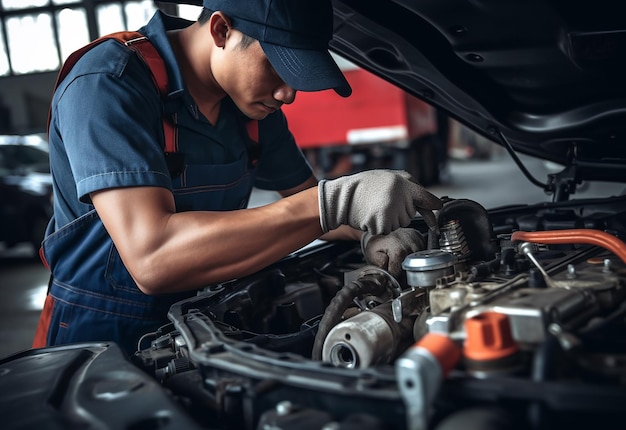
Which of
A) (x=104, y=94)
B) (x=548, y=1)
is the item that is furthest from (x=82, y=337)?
(x=548, y=1)

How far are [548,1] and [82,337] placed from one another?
1156 millimetres

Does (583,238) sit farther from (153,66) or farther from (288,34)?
→ (153,66)

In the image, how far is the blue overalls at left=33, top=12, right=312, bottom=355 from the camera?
1243 mm

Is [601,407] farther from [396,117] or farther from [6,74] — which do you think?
[6,74]

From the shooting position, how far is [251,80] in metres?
1.37

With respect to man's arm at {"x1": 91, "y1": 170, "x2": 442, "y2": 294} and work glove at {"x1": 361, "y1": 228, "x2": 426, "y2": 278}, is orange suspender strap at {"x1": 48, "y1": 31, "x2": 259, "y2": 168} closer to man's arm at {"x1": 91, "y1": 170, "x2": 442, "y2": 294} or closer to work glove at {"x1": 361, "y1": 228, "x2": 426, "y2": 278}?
man's arm at {"x1": 91, "y1": 170, "x2": 442, "y2": 294}

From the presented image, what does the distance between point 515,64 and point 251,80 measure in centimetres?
67

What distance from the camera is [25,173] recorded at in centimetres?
573

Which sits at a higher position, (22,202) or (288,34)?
(288,34)

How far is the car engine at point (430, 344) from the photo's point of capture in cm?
71

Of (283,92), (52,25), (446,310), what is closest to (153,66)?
(283,92)

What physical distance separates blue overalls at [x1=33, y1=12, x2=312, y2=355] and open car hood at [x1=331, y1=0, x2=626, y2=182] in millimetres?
421

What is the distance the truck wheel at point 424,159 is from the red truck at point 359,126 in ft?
0.04

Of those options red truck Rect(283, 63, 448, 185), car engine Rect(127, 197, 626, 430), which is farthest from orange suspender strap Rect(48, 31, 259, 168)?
red truck Rect(283, 63, 448, 185)
